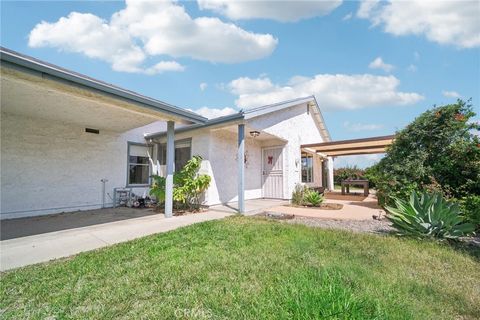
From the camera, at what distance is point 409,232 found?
5.04 metres

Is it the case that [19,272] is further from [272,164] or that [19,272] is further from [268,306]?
[272,164]

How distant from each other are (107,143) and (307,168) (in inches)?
438

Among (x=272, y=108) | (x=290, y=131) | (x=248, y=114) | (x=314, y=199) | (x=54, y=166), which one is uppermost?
(x=272, y=108)

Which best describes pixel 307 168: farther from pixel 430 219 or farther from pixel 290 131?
pixel 430 219

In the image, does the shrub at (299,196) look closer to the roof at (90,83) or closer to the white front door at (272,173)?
the white front door at (272,173)

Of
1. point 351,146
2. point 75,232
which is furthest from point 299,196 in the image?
point 75,232

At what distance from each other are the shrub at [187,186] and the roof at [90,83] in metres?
2.25

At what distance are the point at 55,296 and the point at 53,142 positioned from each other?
771 cm

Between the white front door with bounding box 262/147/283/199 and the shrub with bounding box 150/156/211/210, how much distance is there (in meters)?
4.05

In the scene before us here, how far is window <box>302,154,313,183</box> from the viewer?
45.9 ft

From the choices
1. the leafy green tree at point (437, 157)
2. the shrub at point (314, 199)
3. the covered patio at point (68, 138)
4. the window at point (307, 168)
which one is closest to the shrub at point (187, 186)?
the covered patio at point (68, 138)

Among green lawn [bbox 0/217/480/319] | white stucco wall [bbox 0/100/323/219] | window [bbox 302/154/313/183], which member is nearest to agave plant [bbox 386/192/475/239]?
green lawn [bbox 0/217/480/319]

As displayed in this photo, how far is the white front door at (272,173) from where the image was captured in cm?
1141

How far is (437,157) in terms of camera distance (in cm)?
734
